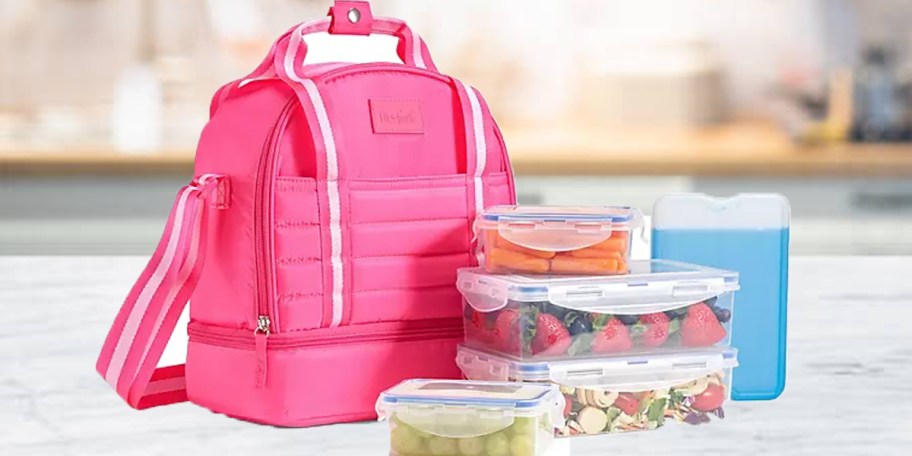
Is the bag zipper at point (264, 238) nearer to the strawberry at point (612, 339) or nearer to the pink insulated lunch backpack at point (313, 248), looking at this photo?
the pink insulated lunch backpack at point (313, 248)

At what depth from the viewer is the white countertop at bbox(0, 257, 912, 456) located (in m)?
0.92

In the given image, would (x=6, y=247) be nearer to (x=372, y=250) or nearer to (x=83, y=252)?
(x=83, y=252)

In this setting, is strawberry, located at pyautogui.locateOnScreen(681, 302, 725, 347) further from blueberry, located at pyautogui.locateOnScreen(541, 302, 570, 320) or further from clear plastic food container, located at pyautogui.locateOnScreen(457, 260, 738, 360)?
blueberry, located at pyautogui.locateOnScreen(541, 302, 570, 320)

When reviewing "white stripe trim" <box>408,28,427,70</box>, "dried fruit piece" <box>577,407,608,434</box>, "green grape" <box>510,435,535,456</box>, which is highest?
"white stripe trim" <box>408,28,427,70</box>

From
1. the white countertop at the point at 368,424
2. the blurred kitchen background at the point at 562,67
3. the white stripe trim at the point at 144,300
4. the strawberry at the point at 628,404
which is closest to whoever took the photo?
the white countertop at the point at 368,424

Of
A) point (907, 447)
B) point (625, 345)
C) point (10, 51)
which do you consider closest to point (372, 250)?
point (625, 345)

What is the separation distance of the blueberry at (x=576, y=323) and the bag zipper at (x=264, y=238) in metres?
0.25

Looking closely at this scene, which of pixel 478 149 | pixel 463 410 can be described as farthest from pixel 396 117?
pixel 463 410

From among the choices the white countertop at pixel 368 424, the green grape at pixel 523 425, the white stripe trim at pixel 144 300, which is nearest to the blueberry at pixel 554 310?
the white countertop at pixel 368 424

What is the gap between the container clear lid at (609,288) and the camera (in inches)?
41.0

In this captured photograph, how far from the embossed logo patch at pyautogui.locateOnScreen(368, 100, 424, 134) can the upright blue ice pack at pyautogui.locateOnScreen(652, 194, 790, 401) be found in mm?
232

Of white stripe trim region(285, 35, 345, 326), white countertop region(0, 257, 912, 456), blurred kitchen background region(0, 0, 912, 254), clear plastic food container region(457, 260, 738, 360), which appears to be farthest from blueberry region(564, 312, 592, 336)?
blurred kitchen background region(0, 0, 912, 254)

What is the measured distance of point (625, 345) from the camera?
107cm

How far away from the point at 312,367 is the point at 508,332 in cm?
18
